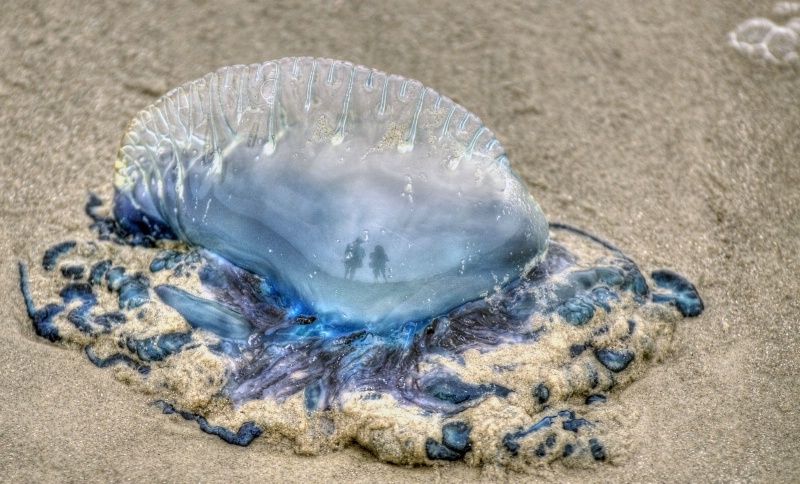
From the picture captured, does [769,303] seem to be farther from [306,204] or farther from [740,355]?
[306,204]

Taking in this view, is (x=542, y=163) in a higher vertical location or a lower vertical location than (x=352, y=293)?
lower

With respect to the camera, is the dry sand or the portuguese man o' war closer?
the dry sand

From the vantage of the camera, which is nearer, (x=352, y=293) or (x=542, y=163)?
(x=352, y=293)

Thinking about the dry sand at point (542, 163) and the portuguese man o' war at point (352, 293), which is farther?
the portuguese man o' war at point (352, 293)

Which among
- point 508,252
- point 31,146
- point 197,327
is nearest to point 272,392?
point 197,327
